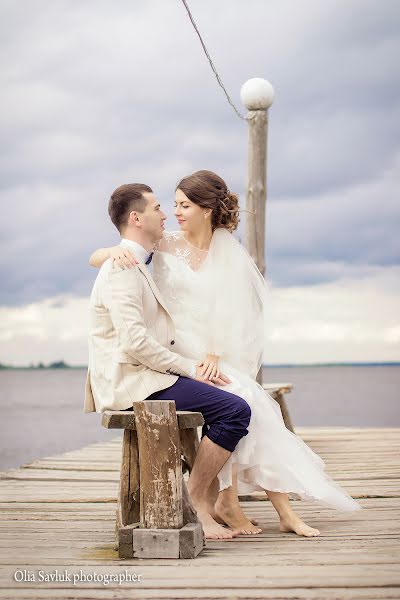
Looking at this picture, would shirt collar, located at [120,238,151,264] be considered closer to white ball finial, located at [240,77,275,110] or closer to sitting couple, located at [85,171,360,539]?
sitting couple, located at [85,171,360,539]

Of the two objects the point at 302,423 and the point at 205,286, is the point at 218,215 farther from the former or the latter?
the point at 302,423

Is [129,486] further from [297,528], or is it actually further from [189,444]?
[297,528]

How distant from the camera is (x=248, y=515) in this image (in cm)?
484

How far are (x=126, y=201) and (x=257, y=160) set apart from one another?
360 cm

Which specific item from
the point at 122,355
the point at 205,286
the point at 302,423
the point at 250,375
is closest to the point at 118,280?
the point at 122,355

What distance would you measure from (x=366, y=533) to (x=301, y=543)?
36cm

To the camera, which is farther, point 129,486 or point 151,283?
point 151,283

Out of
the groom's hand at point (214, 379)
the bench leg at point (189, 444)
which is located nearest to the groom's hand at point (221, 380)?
the groom's hand at point (214, 379)

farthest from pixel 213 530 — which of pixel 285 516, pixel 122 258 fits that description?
pixel 122 258

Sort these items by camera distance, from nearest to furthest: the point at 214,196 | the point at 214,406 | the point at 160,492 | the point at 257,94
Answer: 1. the point at 160,492
2. the point at 214,406
3. the point at 214,196
4. the point at 257,94

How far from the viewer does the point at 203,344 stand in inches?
173

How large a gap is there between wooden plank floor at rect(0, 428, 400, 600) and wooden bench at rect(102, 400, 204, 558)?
0.22 feet

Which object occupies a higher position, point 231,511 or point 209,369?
point 209,369

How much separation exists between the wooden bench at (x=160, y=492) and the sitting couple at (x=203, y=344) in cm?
25
